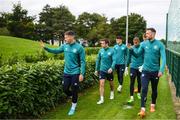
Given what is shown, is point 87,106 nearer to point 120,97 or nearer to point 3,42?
point 120,97

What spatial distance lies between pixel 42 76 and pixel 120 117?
2.22 m

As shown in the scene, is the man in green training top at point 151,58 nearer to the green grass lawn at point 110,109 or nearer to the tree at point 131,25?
the green grass lawn at point 110,109

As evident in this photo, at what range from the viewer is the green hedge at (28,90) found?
8.96 metres

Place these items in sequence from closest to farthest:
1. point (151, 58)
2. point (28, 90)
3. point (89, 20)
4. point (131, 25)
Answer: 1. point (28, 90)
2. point (151, 58)
3. point (131, 25)
4. point (89, 20)

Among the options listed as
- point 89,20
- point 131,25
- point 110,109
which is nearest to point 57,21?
point 89,20

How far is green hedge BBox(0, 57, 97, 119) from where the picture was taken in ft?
29.4

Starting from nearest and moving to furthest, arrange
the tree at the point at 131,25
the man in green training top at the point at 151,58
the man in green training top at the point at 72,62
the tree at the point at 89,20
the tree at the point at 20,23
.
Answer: the man in green training top at the point at 151,58 < the man in green training top at the point at 72,62 < the tree at the point at 20,23 < the tree at the point at 131,25 < the tree at the point at 89,20

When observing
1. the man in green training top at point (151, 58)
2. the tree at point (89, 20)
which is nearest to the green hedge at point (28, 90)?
the man in green training top at point (151, 58)

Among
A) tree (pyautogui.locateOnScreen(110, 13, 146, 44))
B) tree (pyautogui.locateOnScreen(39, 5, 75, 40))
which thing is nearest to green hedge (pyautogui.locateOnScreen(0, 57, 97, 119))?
tree (pyautogui.locateOnScreen(110, 13, 146, 44))

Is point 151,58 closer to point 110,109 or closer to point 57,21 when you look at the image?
point 110,109

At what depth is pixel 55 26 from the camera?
308 ft

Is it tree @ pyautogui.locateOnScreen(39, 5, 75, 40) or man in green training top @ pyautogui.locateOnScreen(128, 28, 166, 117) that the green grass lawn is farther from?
tree @ pyautogui.locateOnScreen(39, 5, 75, 40)

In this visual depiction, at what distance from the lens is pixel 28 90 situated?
30.9 feet

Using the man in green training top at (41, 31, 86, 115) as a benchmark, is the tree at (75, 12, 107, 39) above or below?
above
